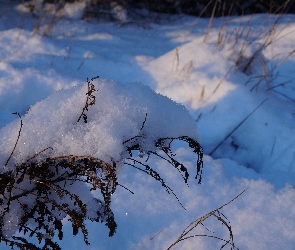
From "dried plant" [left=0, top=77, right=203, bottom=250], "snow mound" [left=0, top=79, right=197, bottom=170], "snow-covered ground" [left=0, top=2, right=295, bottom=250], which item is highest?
"snow mound" [left=0, top=79, right=197, bottom=170]

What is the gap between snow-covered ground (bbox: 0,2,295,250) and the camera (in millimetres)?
1750

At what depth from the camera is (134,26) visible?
5.36 metres

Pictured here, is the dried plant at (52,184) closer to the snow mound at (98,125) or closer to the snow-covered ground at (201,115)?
the snow mound at (98,125)

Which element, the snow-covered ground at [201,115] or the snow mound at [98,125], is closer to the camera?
the snow mound at [98,125]

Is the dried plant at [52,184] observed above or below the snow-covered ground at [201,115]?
above

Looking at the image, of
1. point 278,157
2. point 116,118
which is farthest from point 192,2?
point 116,118

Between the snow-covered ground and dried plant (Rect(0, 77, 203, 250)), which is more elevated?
dried plant (Rect(0, 77, 203, 250))

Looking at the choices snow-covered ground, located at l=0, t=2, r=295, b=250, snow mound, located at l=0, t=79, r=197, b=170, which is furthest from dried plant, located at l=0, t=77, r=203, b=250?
snow-covered ground, located at l=0, t=2, r=295, b=250

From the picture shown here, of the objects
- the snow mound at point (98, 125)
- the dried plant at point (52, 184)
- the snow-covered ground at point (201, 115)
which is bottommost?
the snow-covered ground at point (201, 115)

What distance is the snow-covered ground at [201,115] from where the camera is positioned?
5.74 ft

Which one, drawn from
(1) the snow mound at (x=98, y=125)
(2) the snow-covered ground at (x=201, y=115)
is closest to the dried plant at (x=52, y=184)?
(1) the snow mound at (x=98, y=125)

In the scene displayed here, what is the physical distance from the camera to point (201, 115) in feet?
9.23

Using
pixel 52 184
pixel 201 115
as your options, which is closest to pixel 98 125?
pixel 52 184

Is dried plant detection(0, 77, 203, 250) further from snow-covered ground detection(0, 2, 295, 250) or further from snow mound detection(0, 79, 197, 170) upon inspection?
snow-covered ground detection(0, 2, 295, 250)
